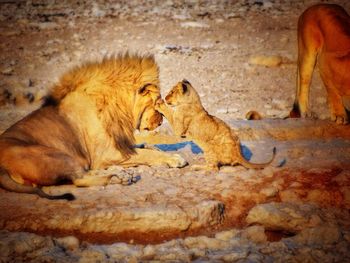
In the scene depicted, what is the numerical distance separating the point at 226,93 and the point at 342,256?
19.8 ft

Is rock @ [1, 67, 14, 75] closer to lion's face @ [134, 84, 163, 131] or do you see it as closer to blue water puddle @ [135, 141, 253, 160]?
blue water puddle @ [135, 141, 253, 160]

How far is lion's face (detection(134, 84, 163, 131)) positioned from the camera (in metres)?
5.00

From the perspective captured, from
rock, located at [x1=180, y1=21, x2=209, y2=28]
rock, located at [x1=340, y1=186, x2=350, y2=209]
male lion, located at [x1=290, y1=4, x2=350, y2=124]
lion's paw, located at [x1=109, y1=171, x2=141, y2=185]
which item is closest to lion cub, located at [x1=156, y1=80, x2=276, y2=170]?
lion's paw, located at [x1=109, y1=171, x2=141, y2=185]

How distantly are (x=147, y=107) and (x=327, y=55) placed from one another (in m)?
2.72

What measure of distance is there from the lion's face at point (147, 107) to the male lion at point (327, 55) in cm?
252

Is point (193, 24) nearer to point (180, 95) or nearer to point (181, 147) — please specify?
point (181, 147)

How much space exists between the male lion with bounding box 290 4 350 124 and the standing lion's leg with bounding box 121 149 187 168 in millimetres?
2502

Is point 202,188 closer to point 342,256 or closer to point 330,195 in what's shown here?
point 330,195

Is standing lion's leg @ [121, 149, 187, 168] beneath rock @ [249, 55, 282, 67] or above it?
above

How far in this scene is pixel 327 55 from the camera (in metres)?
6.33

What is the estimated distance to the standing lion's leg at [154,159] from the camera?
4.91 metres

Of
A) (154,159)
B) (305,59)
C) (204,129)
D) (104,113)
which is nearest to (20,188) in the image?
(104,113)

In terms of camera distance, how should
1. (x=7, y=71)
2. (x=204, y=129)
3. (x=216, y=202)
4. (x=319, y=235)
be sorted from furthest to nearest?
(x=7, y=71) → (x=204, y=129) → (x=216, y=202) → (x=319, y=235)

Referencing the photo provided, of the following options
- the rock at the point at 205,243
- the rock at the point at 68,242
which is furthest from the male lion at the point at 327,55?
the rock at the point at 68,242
